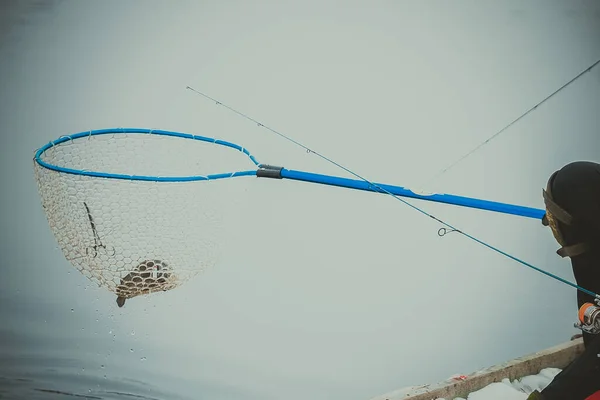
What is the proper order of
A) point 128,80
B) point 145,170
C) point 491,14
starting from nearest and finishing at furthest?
point 145,170
point 128,80
point 491,14

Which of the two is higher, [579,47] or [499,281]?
[579,47]

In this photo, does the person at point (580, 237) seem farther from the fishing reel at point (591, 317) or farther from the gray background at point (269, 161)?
the gray background at point (269, 161)

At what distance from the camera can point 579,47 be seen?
102 inches

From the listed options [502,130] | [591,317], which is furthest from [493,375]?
[502,130]

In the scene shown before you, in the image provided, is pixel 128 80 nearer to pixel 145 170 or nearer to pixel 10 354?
pixel 145 170

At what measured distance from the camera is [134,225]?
155cm

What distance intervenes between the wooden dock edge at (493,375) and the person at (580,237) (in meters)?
0.43

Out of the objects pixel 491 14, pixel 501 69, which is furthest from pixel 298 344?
pixel 491 14

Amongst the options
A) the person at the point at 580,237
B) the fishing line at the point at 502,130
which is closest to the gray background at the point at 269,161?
the fishing line at the point at 502,130

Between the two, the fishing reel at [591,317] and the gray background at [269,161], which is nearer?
the fishing reel at [591,317]

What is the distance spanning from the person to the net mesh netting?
1.08 m

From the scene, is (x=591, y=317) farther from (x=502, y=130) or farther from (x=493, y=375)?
(x=502, y=130)

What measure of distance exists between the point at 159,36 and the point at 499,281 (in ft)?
7.26

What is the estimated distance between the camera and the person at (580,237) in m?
1.28
